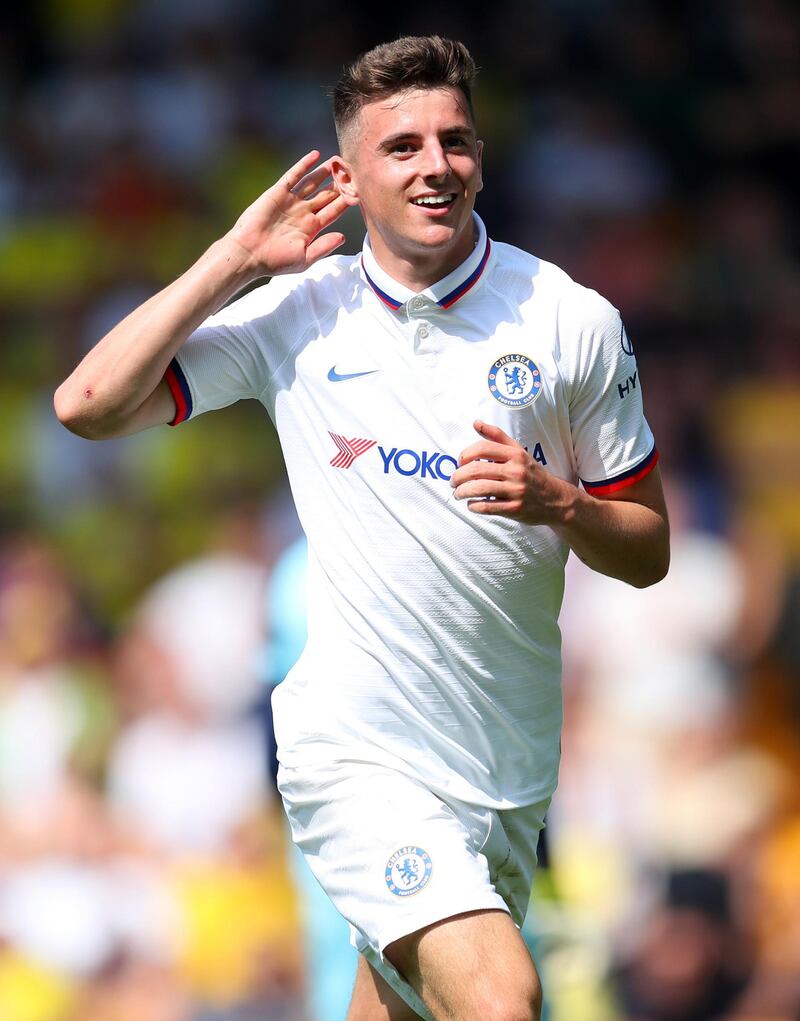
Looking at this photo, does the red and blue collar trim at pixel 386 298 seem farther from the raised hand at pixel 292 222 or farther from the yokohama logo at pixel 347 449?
the yokohama logo at pixel 347 449

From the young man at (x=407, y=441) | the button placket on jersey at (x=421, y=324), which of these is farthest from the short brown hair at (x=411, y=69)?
the button placket on jersey at (x=421, y=324)

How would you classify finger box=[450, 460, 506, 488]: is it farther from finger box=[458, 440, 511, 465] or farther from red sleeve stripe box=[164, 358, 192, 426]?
red sleeve stripe box=[164, 358, 192, 426]

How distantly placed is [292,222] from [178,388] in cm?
49

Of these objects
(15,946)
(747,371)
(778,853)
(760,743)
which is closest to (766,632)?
(760,743)

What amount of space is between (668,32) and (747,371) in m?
2.87

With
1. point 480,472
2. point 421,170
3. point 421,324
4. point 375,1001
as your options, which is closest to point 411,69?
point 421,170

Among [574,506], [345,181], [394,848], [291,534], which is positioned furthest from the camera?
[291,534]

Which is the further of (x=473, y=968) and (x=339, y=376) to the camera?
(x=339, y=376)

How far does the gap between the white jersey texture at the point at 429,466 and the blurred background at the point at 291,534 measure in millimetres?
1597

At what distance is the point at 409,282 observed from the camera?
396cm

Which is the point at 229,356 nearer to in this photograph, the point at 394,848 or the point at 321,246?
the point at 321,246

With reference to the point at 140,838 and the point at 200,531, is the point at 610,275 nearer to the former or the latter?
the point at 200,531

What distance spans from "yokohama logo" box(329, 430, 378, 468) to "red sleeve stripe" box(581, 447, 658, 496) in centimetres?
55

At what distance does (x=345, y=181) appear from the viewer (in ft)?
13.3
